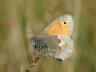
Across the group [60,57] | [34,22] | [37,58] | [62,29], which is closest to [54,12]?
[34,22]

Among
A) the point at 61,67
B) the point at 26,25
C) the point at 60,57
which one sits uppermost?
the point at 26,25

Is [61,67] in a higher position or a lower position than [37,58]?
lower

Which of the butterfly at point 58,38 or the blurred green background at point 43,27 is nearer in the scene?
the butterfly at point 58,38

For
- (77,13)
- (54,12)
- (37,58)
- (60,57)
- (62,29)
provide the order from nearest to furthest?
(37,58) → (60,57) → (62,29) → (77,13) → (54,12)

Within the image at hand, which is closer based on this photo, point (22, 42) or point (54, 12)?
point (22, 42)

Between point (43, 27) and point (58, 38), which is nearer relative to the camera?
point (58, 38)

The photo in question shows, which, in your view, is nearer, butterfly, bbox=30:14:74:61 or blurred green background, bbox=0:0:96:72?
butterfly, bbox=30:14:74:61

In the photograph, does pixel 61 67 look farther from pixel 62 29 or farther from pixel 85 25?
pixel 62 29

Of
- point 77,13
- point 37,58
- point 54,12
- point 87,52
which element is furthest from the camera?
point 54,12
